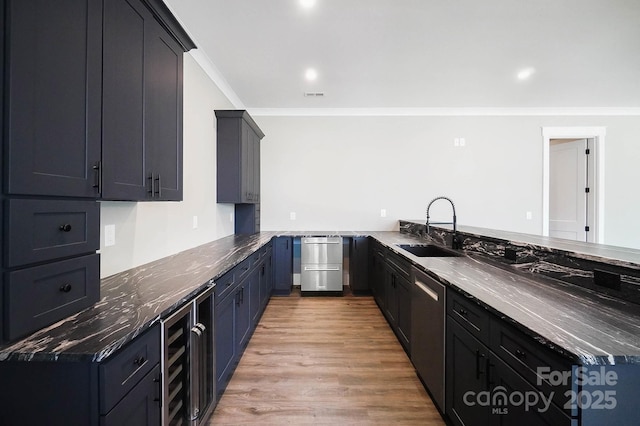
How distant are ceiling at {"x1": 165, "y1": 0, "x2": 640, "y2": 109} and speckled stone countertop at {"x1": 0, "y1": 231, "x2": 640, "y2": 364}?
2032 millimetres

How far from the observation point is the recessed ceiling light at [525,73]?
314 cm

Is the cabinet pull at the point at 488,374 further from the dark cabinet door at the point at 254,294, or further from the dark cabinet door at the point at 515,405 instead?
the dark cabinet door at the point at 254,294

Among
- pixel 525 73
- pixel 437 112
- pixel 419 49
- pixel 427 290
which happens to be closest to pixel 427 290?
pixel 427 290

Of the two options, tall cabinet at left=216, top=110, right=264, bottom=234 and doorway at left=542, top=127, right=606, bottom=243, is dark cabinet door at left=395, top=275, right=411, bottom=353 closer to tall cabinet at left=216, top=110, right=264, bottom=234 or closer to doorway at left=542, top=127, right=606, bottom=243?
tall cabinet at left=216, top=110, right=264, bottom=234

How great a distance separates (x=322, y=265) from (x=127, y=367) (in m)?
3.06

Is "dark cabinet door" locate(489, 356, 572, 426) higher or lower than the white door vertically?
lower

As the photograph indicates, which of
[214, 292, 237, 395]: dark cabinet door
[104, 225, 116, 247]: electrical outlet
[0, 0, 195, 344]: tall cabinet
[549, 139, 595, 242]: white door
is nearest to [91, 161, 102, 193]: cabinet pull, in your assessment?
[0, 0, 195, 344]: tall cabinet

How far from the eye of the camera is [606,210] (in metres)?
4.35

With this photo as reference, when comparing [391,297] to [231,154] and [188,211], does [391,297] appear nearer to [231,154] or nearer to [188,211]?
[188,211]

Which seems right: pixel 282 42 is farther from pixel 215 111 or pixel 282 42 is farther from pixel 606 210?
pixel 606 210

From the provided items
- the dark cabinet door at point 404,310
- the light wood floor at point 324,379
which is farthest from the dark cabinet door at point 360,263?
the dark cabinet door at point 404,310

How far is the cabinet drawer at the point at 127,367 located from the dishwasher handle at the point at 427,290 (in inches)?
59.7

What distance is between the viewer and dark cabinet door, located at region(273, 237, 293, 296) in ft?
12.7

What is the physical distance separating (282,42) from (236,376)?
9.67ft
